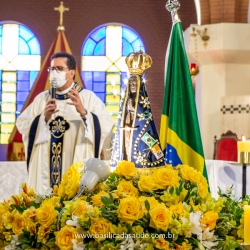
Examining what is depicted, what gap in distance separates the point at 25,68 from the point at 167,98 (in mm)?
8127

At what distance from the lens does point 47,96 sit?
9.96 ft

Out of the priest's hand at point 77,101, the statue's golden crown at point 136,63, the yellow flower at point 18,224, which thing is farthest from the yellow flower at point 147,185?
the priest's hand at point 77,101

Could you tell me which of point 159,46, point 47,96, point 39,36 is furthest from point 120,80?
point 47,96

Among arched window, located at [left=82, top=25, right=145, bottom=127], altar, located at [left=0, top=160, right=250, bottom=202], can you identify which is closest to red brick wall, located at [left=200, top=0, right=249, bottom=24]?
arched window, located at [left=82, top=25, right=145, bottom=127]

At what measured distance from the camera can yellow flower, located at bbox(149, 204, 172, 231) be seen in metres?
0.82

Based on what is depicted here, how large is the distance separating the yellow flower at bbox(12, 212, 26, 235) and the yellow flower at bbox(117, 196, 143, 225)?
10.2 inches

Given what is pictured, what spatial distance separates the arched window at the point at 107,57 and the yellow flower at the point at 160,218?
8.54 metres

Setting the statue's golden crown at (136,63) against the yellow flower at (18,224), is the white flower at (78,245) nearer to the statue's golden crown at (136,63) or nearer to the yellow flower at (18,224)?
the yellow flower at (18,224)

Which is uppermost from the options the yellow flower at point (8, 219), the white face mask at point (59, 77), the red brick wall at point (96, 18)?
the red brick wall at point (96, 18)

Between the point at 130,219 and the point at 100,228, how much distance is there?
7 cm

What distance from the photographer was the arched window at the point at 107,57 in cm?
939

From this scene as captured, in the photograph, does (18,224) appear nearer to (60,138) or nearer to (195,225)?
(195,225)

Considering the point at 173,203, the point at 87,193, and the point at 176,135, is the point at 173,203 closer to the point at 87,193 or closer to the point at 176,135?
the point at 87,193

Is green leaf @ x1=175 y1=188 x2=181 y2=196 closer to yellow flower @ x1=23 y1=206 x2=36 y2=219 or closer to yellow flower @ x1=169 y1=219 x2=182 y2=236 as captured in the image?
yellow flower @ x1=169 y1=219 x2=182 y2=236
